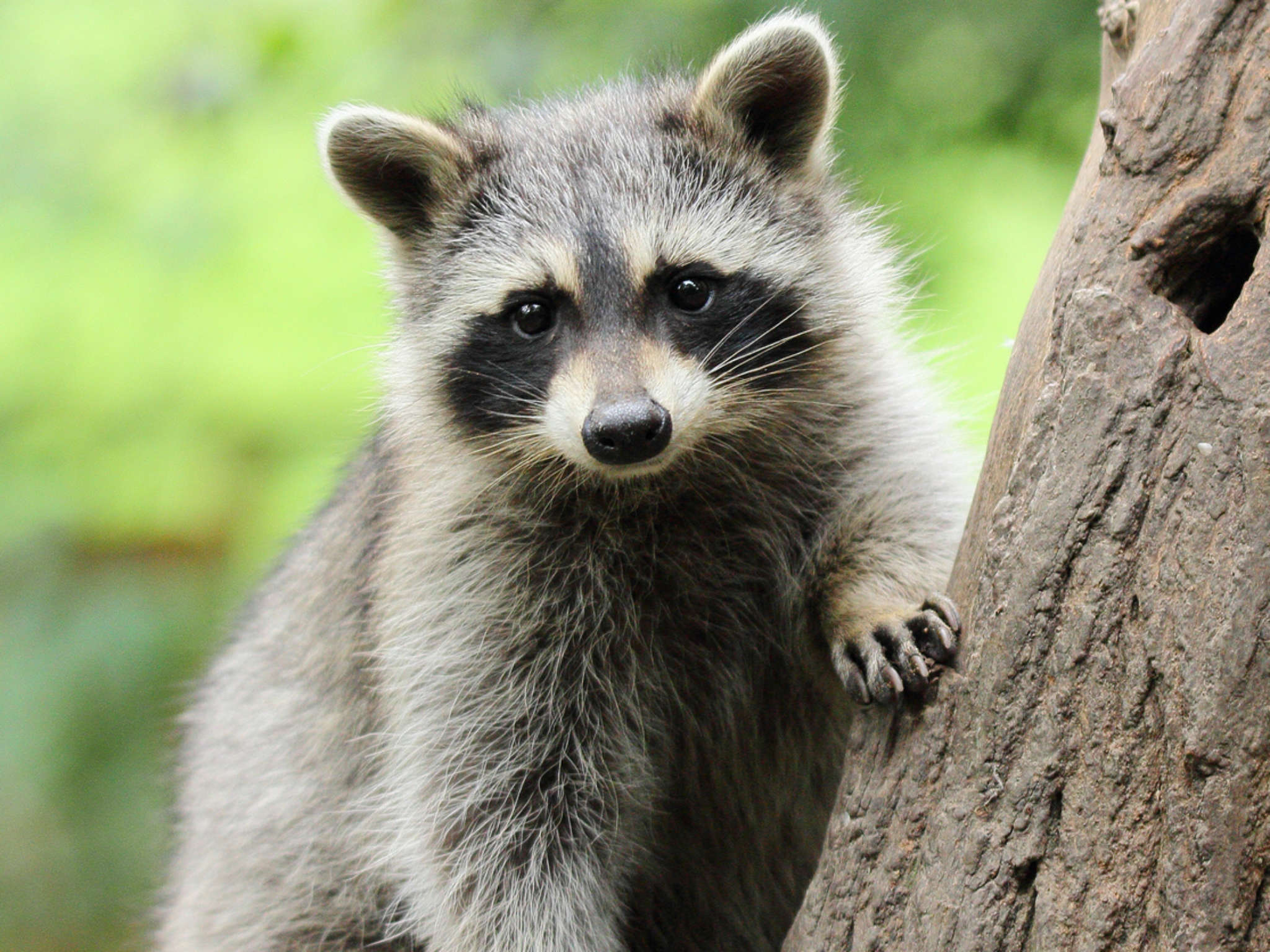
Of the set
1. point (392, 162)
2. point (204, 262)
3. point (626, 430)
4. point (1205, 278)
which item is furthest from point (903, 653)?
point (204, 262)

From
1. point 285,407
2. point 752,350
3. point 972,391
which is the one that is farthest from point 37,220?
point 972,391

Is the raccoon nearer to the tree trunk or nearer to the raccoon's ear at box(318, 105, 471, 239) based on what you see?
the raccoon's ear at box(318, 105, 471, 239)

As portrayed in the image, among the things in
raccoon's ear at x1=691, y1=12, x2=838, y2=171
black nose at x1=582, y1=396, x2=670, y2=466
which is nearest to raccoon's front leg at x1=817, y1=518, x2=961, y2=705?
black nose at x1=582, y1=396, x2=670, y2=466

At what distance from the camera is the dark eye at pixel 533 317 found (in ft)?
10.3

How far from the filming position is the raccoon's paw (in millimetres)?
2420

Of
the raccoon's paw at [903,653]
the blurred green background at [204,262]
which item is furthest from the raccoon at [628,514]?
the blurred green background at [204,262]

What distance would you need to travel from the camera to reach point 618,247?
3.06m

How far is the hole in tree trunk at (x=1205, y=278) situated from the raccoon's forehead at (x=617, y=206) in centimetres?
121

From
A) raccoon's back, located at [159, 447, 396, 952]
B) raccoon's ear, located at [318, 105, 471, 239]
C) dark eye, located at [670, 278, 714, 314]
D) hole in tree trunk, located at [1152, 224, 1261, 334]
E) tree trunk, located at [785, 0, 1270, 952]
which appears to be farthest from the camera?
raccoon's back, located at [159, 447, 396, 952]

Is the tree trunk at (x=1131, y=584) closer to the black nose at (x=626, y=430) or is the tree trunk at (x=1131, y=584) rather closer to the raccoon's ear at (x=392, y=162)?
the black nose at (x=626, y=430)

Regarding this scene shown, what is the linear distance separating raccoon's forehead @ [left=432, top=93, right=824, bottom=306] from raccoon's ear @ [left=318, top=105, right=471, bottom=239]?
100 mm

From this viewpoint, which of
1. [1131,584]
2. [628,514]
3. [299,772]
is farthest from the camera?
[299,772]

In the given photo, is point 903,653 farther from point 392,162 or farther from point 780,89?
point 392,162

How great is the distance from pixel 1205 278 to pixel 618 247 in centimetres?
134
